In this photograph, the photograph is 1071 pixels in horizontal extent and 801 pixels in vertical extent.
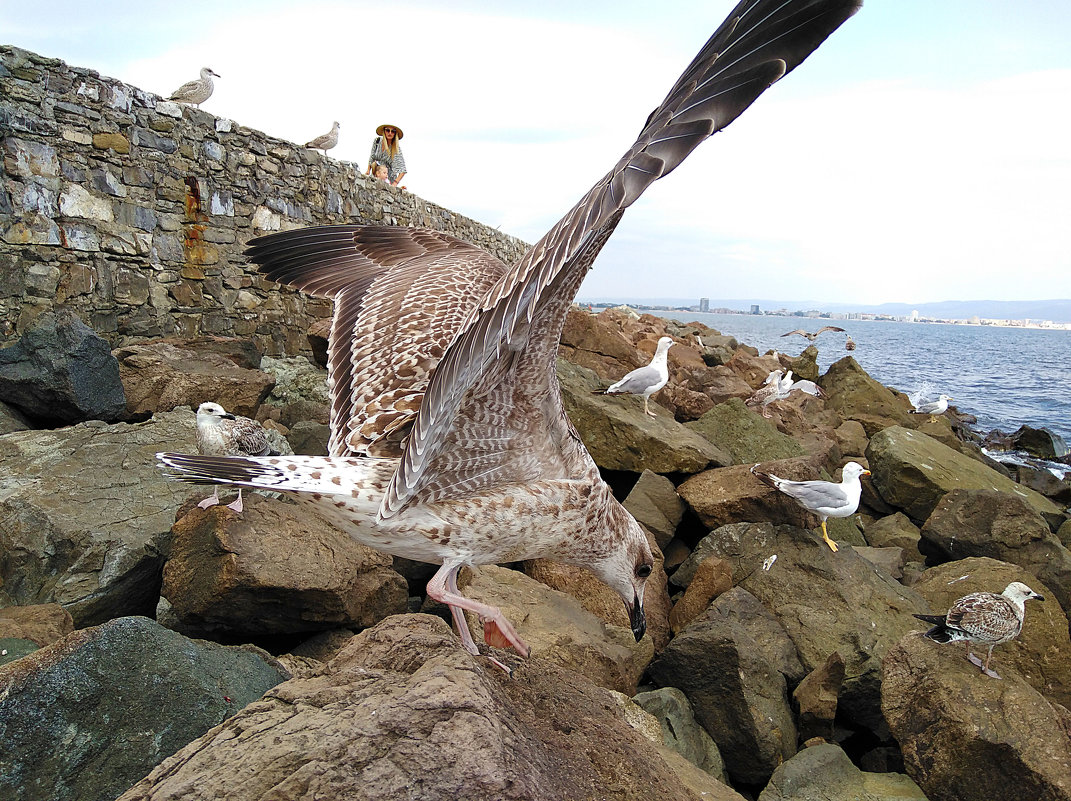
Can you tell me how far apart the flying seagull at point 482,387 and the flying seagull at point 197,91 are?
16.7ft

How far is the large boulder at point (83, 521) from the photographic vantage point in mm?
3627

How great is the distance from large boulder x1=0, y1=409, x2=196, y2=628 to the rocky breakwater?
0.01m

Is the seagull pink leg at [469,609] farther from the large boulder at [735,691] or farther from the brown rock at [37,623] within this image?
the large boulder at [735,691]

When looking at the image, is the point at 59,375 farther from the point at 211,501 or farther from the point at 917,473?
the point at 917,473

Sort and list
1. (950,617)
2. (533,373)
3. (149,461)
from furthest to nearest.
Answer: (149,461), (950,617), (533,373)

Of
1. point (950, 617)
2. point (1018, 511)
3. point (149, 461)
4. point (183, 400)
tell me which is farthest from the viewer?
point (1018, 511)

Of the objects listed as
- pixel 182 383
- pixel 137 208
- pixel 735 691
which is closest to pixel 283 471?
pixel 735 691

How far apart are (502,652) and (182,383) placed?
4410 mm

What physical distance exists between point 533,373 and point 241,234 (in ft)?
22.8

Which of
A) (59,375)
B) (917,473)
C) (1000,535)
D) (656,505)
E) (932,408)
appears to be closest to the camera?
(59,375)

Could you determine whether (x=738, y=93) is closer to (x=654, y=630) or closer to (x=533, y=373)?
(x=533, y=373)

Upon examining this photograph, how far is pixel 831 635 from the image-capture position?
475cm

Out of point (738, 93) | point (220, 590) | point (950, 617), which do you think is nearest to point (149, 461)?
point (220, 590)

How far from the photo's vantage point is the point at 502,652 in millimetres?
2793
